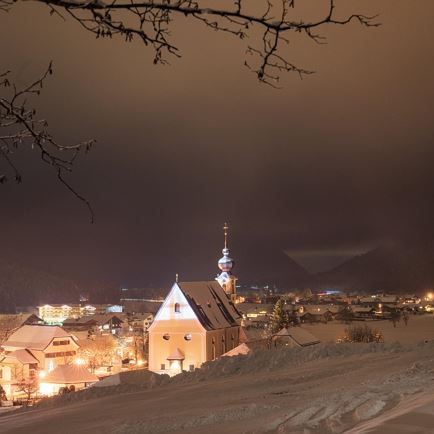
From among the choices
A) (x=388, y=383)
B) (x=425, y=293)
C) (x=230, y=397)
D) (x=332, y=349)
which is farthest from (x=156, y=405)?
(x=425, y=293)

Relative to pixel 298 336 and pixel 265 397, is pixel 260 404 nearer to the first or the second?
pixel 265 397

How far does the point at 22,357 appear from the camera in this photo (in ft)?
136

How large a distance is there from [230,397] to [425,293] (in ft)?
404

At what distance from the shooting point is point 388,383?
9.94 m

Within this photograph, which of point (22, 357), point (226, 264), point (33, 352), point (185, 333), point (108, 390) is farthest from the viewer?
point (226, 264)

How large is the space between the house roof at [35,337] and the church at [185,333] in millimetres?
10317

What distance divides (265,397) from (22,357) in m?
34.2

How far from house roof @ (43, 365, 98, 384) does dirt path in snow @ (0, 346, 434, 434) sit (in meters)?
16.5

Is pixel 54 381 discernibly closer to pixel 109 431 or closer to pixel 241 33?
pixel 109 431

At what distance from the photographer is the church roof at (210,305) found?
38.8 metres

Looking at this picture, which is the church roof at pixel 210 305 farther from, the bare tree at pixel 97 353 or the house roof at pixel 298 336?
the bare tree at pixel 97 353

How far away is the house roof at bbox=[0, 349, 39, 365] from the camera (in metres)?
40.9

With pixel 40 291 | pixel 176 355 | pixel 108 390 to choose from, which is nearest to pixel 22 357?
pixel 176 355

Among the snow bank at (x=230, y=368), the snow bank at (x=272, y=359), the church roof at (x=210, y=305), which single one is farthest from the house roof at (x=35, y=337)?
the snow bank at (x=272, y=359)
